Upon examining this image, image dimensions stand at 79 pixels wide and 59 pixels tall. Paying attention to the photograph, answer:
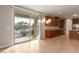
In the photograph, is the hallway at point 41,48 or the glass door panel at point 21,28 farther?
the glass door panel at point 21,28

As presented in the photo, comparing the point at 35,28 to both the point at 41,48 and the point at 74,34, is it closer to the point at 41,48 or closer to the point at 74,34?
the point at 74,34

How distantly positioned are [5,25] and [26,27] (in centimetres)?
257

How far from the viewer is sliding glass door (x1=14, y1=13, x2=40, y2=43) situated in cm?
867

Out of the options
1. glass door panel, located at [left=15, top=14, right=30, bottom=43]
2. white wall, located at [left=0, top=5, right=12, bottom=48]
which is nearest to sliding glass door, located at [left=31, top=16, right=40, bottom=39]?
glass door panel, located at [left=15, top=14, right=30, bottom=43]

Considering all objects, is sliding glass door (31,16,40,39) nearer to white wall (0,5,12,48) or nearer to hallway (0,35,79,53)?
hallway (0,35,79,53)

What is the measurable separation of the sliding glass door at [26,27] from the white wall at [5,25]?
33.0 inches

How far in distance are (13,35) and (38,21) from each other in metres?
3.87

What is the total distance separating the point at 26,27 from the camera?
9.77 metres

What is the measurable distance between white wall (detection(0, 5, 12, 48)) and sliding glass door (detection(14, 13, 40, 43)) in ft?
2.75

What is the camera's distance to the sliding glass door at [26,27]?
8672mm

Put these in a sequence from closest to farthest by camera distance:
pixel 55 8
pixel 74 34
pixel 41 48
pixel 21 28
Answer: pixel 41 48 → pixel 55 8 → pixel 21 28 → pixel 74 34

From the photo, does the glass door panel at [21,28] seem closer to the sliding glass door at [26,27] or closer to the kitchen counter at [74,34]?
the sliding glass door at [26,27]

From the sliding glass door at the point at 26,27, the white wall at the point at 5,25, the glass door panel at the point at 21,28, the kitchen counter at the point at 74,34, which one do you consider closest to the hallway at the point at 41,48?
the white wall at the point at 5,25

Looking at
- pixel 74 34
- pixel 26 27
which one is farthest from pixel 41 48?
pixel 74 34
